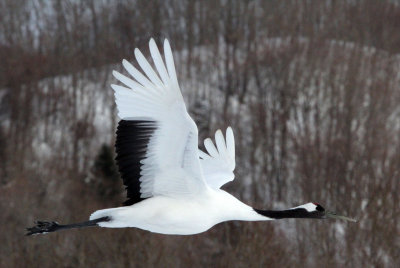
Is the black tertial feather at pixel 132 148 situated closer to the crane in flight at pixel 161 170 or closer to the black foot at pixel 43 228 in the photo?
the crane in flight at pixel 161 170

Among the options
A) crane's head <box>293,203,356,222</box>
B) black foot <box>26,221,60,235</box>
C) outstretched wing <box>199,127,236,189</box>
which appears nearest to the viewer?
black foot <box>26,221,60,235</box>

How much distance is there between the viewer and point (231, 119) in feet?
108

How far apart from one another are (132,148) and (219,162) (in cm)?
172

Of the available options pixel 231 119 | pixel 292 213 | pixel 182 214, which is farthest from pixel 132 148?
pixel 231 119

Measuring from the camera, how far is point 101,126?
1320 inches

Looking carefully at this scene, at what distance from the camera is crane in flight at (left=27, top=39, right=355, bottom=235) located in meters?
7.83

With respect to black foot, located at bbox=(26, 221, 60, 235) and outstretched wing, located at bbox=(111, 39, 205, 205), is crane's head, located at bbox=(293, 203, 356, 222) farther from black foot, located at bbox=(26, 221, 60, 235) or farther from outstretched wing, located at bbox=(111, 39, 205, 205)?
black foot, located at bbox=(26, 221, 60, 235)

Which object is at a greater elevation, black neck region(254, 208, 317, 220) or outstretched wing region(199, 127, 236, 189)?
outstretched wing region(199, 127, 236, 189)

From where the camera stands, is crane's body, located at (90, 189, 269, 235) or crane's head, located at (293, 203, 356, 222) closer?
crane's body, located at (90, 189, 269, 235)

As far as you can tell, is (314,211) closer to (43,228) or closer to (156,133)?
(156,133)

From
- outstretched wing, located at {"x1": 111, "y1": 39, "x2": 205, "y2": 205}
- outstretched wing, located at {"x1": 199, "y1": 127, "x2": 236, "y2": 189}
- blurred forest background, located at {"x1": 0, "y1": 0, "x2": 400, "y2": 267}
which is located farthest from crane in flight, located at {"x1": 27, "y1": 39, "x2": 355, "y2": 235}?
blurred forest background, located at {"x1": 0, "y1": 0, "x2": 400, "y2": 267}

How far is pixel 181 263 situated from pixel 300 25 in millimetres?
19282

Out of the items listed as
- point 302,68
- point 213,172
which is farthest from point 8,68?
point 213,172

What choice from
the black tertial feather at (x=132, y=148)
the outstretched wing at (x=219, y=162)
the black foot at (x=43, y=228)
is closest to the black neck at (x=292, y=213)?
the outstretched wing at (x=219, y=162)
